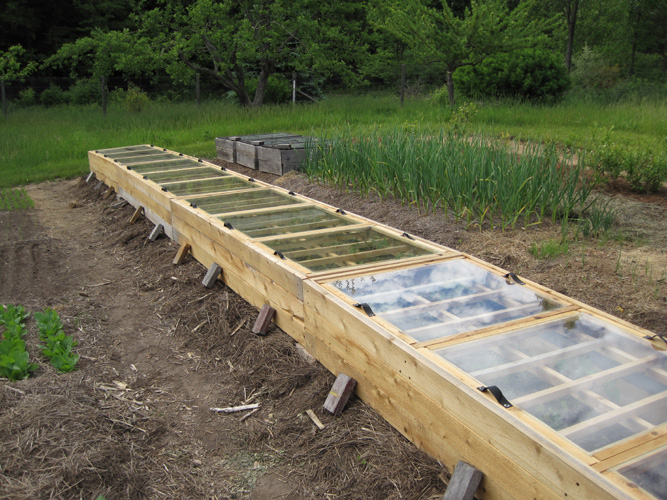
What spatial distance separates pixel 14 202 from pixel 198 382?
519cm

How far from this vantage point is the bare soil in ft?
7.82

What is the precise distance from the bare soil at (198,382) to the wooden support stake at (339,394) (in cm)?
5

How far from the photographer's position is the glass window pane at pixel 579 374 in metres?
1.88

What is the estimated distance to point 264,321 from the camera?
11.5 ft

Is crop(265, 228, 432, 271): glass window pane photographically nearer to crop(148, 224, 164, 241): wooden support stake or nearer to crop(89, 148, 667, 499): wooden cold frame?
crop(89, 148, 667, 499): wooden cold frame

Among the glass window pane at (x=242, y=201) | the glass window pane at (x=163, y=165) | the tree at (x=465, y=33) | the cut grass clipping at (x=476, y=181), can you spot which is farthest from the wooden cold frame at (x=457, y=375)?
the tree at (x=465, y=33)

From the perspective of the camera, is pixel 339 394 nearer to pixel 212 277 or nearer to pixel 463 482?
pixel 463 482

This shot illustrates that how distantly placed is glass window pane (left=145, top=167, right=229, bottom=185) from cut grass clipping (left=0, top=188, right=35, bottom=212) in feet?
6.34

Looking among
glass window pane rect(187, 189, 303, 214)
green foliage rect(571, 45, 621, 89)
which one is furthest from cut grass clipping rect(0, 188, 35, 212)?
green foliage rect(571, 45, 621, 89)

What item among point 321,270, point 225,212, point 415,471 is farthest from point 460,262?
point 225,212

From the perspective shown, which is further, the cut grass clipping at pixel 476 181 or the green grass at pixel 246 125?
the green grass at pixel 246 125

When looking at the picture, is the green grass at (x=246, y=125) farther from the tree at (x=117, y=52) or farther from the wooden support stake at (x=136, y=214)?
the wooden support stake at (x=136, y=214)

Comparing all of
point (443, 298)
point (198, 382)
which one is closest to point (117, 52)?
point (198, 382)

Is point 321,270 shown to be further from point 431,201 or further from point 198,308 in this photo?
point 431,201
